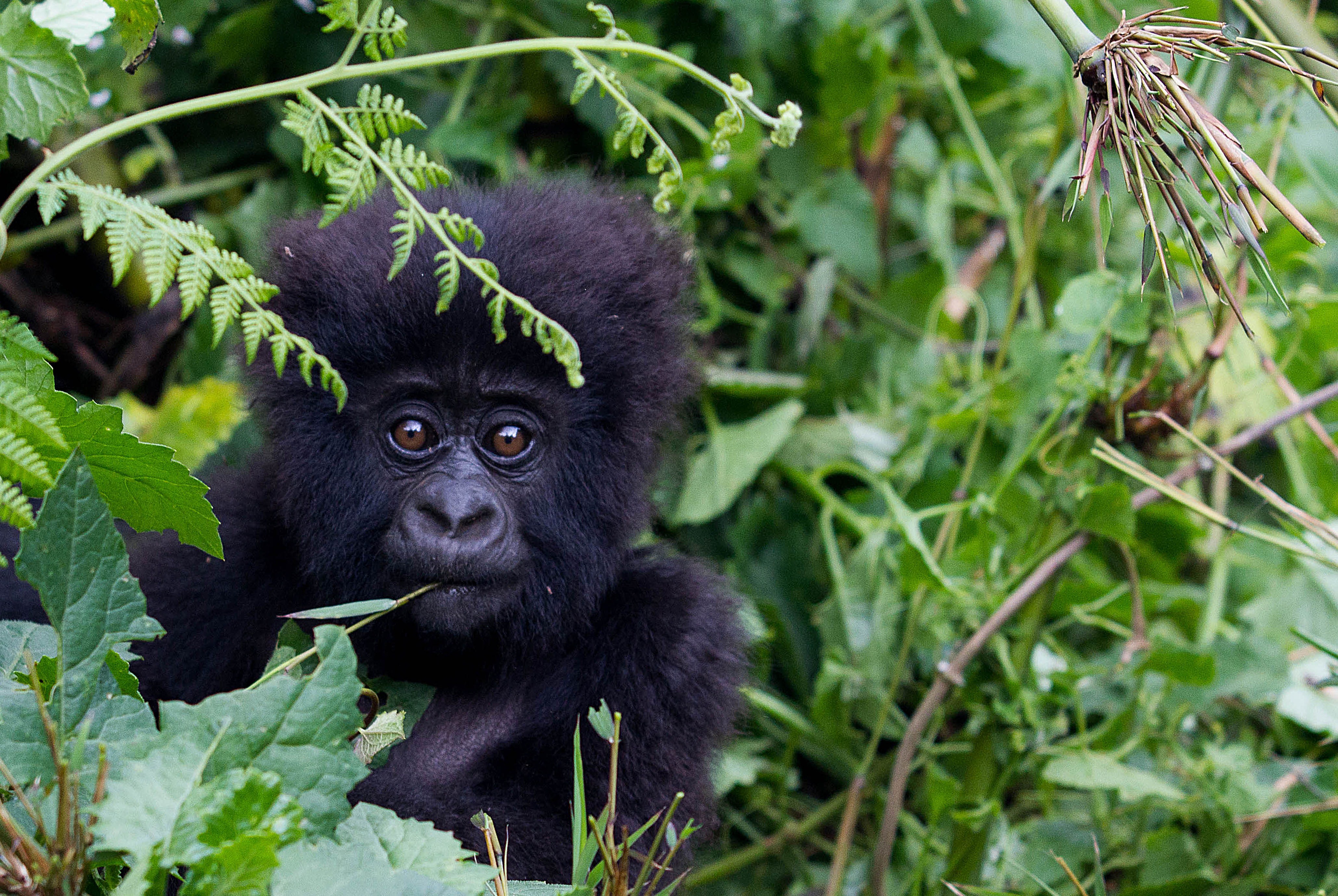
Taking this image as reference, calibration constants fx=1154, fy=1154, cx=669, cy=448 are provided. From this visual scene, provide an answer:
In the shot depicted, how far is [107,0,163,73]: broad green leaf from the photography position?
145cm

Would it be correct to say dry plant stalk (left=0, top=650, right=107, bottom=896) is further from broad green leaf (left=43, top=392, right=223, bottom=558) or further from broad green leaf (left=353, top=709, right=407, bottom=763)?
broad green leaf (left=353, top=709, right=407, bottom=763)

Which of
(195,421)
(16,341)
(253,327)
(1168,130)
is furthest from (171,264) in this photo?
(195,421)

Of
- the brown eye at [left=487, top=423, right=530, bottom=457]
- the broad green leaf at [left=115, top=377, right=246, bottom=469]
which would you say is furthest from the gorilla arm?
the broad green leaf at [left=115, top=377, right=246, bottom=469]

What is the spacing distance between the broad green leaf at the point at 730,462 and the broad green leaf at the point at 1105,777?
103 centimetres

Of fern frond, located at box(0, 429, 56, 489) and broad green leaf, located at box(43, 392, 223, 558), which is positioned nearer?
fern frond, located at box(0, 429, 56, 489)

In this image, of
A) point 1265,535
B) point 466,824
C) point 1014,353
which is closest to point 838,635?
point 1014,353

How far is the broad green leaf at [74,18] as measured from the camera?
4.33 feet

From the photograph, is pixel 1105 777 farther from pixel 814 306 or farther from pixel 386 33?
pixel 386 33

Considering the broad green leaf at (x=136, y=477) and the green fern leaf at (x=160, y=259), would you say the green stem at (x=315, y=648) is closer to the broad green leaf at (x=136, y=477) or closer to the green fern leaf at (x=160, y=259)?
the broad green leaf at (x=136, y=477)

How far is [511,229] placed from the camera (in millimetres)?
2025

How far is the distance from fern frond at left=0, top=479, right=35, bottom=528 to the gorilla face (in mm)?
733

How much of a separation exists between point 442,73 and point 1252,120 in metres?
2.27

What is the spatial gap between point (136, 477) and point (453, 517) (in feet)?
1.82

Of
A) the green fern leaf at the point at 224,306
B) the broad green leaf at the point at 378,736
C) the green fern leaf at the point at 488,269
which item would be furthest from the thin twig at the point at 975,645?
the green fern leaf at the point at 224,306
